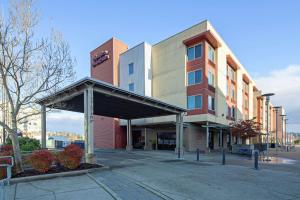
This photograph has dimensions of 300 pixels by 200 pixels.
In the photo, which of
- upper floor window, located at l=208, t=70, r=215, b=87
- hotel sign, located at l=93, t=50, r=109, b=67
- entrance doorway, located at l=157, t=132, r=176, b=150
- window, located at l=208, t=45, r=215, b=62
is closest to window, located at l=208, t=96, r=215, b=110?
upper floor window, located at l=208, t=70, r=215, b=87

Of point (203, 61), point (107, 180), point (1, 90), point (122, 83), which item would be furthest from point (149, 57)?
point (107, 180)

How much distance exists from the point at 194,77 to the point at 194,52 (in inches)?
125

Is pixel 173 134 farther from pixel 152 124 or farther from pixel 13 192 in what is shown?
pixel 13 192

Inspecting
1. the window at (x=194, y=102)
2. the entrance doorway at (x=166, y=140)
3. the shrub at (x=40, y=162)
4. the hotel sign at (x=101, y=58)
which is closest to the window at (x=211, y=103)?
the window at (x=194, y=102)

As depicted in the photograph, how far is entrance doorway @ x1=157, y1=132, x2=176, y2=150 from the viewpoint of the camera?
115ft

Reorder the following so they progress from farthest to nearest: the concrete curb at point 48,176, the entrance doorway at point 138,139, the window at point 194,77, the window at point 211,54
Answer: the entrance doorway at point 138,139 < the window at point 211,54 < the window at point 194,77 < the concrete curb at point 48,176

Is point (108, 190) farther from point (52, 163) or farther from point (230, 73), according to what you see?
point (230, 73)

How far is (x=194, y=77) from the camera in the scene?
102ft

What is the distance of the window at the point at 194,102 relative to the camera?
30.3 metres

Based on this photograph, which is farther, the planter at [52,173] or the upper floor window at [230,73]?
the upper floor window at [230,73]

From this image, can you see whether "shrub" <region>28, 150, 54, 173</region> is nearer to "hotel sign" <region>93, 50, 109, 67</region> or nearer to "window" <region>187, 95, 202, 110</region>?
"window" <region>187, 95, 202, 110</region>

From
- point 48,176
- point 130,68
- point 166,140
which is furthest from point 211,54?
point 48,176

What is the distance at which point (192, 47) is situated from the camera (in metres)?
31.8

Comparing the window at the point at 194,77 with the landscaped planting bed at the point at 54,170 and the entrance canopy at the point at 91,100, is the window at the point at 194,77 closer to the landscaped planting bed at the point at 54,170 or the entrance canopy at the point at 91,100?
the entrance canopy at the point at 91,100
